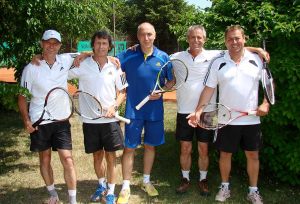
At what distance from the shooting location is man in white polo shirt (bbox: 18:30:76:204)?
15.4 feet

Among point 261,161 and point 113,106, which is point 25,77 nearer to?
point 113,106

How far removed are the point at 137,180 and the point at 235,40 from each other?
2.57 metres

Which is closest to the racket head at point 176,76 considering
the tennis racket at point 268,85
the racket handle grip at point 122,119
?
the racket handle grip at point 122,119

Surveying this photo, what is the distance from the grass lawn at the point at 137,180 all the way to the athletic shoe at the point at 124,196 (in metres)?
0.15

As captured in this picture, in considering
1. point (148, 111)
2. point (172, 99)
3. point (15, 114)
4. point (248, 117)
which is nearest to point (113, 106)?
point (148, 111)

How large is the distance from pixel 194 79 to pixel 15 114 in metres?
7.65

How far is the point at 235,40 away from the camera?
476cm

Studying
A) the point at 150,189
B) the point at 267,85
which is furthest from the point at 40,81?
the point at 267,85

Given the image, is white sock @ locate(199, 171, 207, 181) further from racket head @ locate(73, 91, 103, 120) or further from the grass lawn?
racket head @ locate(73, 91, 103, 120)

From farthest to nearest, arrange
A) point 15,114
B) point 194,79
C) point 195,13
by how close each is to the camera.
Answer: point 15,114
point 195,13
point 194,79

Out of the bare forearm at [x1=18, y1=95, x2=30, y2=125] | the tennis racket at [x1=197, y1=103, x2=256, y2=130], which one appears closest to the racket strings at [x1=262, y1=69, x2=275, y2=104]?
the tennis racket at [x1=197, y1=103, x2=256, y2=130]

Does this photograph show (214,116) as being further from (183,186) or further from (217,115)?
(183,186)

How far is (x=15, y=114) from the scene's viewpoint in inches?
455

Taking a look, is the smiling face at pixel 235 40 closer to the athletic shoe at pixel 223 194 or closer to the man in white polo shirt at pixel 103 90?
the man in white polo shirt at pixel 103 90
